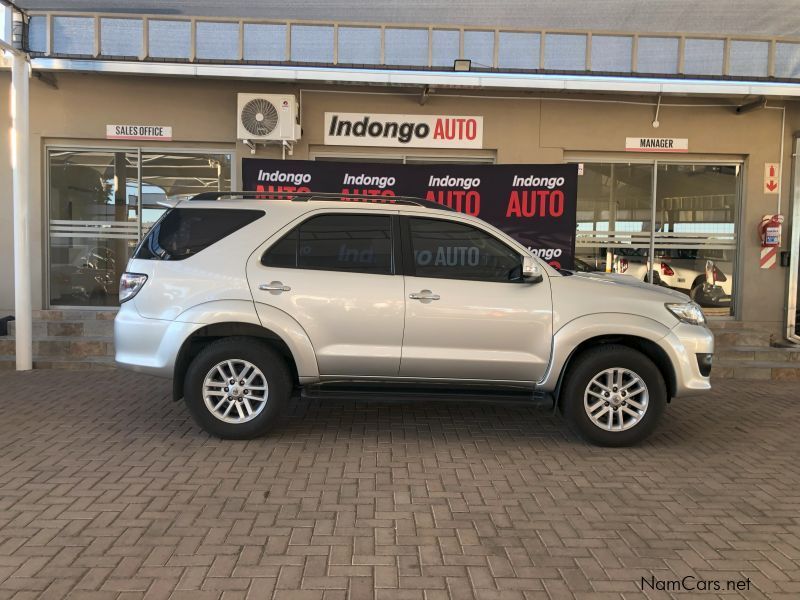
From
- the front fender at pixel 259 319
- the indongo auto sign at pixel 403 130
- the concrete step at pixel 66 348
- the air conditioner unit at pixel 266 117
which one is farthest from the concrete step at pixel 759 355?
the concrete step at pixel 66 348

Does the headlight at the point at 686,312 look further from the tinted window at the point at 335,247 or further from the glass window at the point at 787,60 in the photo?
the glass window at the point at 787,60

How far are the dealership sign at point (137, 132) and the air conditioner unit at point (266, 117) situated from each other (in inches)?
48.3

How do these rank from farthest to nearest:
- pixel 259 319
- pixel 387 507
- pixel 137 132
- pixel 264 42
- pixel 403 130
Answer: pixel 403 130 < pixel 137 132 < pixel 264 42 < pixel 259 319 < pixel 387 507

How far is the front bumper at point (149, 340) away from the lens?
5281mm

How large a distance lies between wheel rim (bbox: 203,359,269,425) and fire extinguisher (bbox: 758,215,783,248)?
26.0 feet

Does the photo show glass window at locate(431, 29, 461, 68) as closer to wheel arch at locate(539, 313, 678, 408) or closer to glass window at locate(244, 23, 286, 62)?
glass window at locate(244, 23, 286, 62)

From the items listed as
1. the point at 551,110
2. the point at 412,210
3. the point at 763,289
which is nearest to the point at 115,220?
the point at 412,210

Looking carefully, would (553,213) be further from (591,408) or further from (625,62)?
(591,408)

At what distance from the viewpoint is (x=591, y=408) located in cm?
536

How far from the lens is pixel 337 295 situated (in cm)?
532

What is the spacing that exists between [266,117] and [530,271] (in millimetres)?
5257

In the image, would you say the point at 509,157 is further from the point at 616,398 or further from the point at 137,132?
the point at 137,132

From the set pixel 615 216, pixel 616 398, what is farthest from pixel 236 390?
pixel 615 216

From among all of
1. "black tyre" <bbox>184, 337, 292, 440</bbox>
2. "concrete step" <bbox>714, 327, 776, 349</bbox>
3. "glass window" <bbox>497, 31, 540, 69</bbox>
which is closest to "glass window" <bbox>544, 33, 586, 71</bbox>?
"glass window" <bbox>497, 31, 540, 69</bbox>
